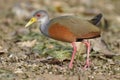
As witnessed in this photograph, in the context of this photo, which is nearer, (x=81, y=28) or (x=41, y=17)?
(x=81, y=28)

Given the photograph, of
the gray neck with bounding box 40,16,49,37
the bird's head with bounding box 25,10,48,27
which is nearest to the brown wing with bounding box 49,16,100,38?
the gray neck with bounding box 40,16,49,37

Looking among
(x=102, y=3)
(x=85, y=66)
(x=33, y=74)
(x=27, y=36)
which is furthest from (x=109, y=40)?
(x=102, y=3)

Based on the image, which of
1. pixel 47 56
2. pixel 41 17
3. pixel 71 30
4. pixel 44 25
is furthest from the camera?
pixel 47 56

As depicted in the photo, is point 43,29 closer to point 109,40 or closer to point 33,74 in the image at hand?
point 33,74

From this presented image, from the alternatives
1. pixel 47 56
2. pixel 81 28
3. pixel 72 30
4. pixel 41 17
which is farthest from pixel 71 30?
pixel 47 56

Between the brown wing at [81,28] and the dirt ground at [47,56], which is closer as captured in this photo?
the dirt ground at [47,56]

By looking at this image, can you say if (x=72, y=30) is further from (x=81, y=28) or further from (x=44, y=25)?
(x=44, y=25)

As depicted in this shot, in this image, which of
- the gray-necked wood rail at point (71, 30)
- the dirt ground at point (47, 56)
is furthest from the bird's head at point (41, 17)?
the dirt ground at point (47, 56)

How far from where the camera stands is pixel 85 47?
29.4 feet

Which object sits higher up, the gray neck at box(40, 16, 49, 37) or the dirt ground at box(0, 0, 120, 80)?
the gray neck at box(40, 16, 49, 37)

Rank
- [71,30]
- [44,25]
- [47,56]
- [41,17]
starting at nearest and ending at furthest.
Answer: [71,30] < [44,25] < [41,17] < [47,56]

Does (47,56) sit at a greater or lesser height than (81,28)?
lesser

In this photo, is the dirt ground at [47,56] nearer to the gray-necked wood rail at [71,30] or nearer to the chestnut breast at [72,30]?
the gray-necked wood rail at [71,30]

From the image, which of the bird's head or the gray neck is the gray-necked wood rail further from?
the bird's head
